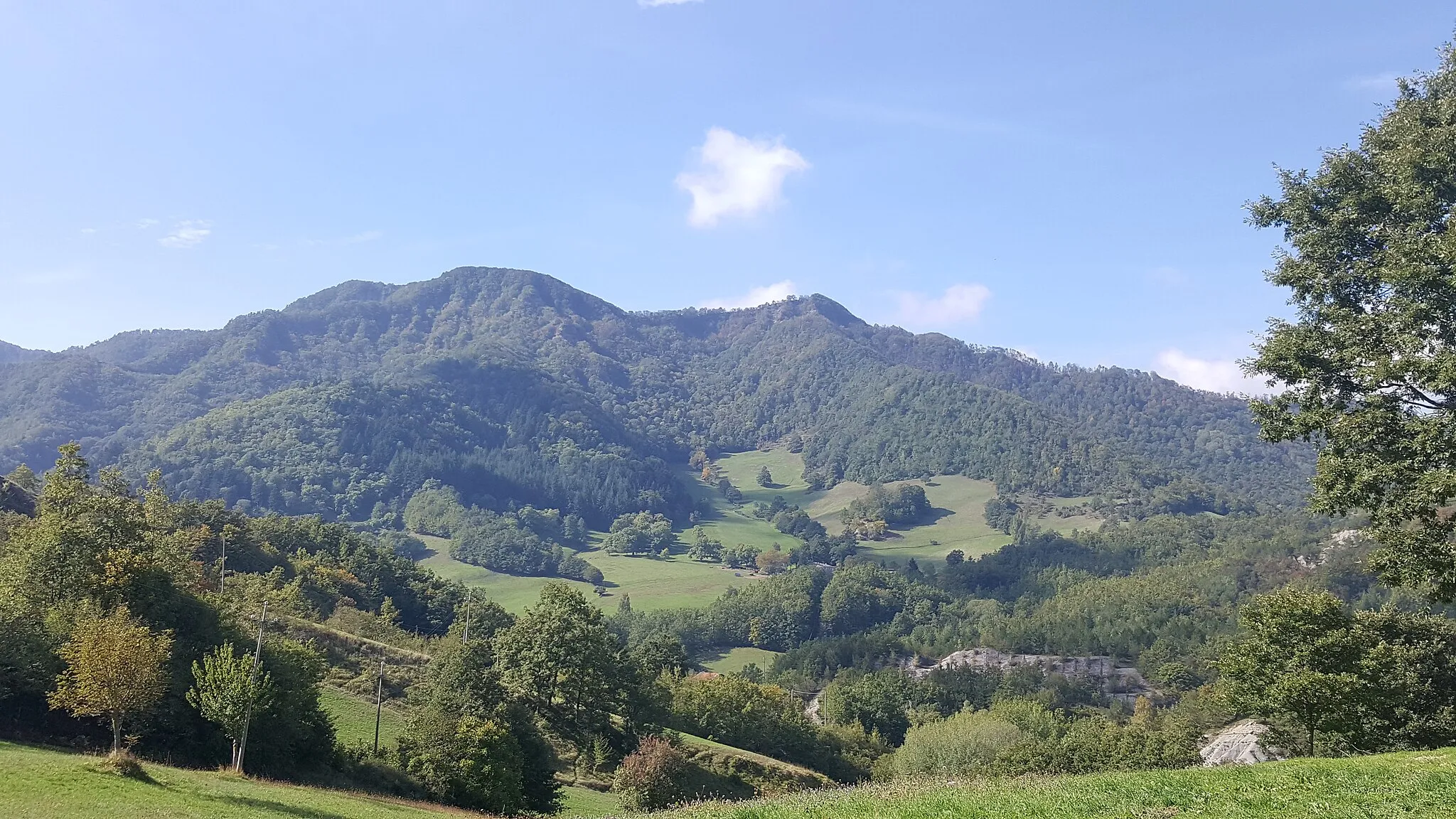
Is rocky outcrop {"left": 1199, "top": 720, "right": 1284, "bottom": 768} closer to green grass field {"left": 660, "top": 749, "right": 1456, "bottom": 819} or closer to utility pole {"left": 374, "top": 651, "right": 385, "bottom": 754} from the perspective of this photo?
green grass field {"left": 660, "top": 749, "right": 1456, "bottom": 819}

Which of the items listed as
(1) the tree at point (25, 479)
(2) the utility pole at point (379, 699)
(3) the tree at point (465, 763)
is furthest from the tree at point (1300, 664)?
(1) the tree at point (25, 479)

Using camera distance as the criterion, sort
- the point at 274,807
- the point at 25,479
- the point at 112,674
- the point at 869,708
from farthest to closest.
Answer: the point at 869,708
the point at 25,479
the point at 112,674
the point at 274,807

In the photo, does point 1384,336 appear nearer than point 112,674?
Yes

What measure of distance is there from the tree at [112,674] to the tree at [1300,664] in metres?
48.0

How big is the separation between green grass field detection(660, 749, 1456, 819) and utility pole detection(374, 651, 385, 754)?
38.4 m

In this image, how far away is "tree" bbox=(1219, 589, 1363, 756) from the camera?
3469cm

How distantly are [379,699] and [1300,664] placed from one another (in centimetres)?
5052

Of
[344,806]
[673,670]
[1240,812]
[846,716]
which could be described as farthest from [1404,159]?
[846,716]

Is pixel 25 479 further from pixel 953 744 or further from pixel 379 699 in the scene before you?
pixel 953 744

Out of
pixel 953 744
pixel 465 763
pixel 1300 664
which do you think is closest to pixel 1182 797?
pixel 1300 664

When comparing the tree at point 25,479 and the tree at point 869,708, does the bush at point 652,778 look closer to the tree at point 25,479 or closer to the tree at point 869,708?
the tree at point 869,708

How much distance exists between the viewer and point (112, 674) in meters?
36.8

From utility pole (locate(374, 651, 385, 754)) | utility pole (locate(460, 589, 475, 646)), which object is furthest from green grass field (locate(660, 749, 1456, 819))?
utility pole (locate(460, 589, 475, 646))

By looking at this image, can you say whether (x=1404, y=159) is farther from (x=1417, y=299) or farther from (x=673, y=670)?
(x=673, y=670)
